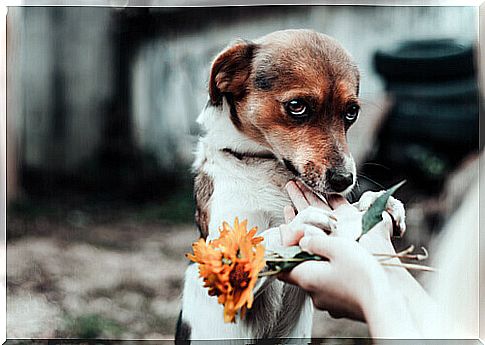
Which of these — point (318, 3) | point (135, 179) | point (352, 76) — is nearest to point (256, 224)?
point (135, 179)

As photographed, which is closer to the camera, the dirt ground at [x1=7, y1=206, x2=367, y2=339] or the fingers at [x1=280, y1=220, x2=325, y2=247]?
the fingers at [x1=280, y1=220, x2=325, y2=247]

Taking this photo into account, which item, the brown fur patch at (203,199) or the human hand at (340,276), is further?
the brown fur patch at (203,199)

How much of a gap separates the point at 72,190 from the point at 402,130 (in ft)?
3.60

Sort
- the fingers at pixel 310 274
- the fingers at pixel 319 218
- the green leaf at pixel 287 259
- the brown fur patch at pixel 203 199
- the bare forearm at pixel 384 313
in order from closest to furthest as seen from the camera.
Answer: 1. the bare forearm at pixel 384 313
2. the fingers at pixel 310 274
3. the green leaf at pixel 287 259
4. the fingers at pixel 319 218
5. the brown fur patch at pixel 203 199

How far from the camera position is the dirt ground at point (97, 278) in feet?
7.48

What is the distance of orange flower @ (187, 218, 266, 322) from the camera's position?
189 cm

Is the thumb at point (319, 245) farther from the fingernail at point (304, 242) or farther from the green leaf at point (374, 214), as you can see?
the green leaf at point (374, 214)

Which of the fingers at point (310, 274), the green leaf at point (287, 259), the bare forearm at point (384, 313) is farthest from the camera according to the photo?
the green leaf at point (287, 259)

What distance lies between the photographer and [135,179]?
2.29m

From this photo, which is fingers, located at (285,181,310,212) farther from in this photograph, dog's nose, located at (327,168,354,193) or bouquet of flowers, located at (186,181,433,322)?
bouquet of flowers, located at (186,181,433,322)

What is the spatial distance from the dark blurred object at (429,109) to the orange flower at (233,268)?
0.63 meters

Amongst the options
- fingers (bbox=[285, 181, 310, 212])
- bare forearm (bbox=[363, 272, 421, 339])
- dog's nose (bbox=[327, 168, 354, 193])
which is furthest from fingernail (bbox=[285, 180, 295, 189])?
bare forearm (bbox=[363, 272, 421, 339])

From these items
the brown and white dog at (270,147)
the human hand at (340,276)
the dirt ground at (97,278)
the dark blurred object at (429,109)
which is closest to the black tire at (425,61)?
the dark blurred object at (429,109)

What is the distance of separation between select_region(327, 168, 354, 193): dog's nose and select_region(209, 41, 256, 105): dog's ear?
0.38 m
